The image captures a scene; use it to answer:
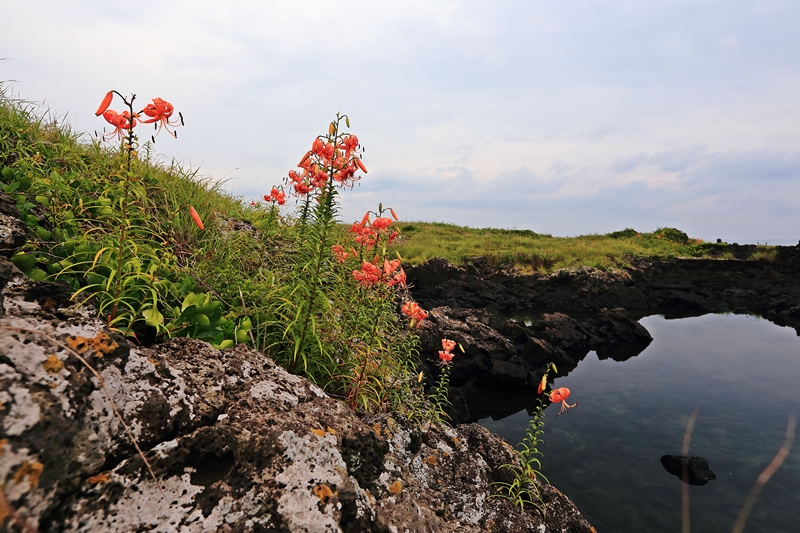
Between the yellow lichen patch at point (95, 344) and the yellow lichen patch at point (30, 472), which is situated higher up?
the yellow lichen patch at point (95, 344)

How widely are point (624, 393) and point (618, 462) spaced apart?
A: 143 inches

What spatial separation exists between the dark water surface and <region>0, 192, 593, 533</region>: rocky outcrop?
9.58ft

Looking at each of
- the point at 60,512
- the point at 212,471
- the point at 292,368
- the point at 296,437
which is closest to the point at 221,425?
the point at 212,471

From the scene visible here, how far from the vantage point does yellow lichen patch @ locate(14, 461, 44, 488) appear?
1.37 m

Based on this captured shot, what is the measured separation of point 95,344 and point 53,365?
244mm

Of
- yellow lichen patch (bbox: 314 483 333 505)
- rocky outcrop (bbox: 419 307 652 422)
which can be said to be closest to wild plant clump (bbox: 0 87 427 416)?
yellow lichen patch (bbox: 314 483 333 505)

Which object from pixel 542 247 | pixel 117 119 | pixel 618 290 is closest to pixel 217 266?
pixel 117 119

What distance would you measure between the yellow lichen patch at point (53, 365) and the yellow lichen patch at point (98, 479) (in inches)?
16.4

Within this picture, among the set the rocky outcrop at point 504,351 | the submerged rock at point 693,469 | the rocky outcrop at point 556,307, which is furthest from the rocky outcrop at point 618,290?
the submerged rock at point 693,469

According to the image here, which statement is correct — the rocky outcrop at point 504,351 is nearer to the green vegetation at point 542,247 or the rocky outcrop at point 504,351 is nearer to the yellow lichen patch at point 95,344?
the yellow lichen patch at point 95,344

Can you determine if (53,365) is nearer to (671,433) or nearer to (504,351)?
(671,433)

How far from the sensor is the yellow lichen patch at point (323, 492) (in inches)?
75.5

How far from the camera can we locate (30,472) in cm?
141

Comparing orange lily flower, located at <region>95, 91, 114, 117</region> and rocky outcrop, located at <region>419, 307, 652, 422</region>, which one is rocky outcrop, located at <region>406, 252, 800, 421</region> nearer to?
rocky outcrop, located at <region>419, 307, 652, 422</region>
